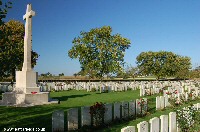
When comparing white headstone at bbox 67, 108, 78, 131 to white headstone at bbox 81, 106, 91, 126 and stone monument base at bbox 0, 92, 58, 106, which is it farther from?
stone monument base at bbox 0, 92, 58, 106

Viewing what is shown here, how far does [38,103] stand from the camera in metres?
15.9

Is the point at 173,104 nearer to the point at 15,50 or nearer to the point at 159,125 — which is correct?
the point at 159,125

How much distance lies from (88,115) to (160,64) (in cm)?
5875

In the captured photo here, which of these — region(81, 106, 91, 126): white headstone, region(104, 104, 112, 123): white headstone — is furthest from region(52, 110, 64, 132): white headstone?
region(104, 104, 112, 123): white headstone

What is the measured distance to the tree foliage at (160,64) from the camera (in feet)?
211

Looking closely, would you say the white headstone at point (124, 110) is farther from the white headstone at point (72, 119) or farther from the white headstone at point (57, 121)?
the white headstone at point (57, 121)

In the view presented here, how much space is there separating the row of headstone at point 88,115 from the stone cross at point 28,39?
23.8 ft

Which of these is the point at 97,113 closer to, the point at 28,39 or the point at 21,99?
the point at 21,99

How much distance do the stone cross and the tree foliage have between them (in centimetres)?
4986

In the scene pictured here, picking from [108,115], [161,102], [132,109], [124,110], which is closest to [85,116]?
[108,115]

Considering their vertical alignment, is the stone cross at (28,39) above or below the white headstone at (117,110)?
above

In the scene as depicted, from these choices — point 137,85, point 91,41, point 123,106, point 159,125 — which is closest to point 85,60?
point 91,41

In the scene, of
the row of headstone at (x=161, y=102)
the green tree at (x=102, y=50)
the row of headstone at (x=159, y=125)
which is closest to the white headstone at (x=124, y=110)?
the row of headstone at (x=161, y=102)

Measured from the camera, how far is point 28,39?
16.6 m
